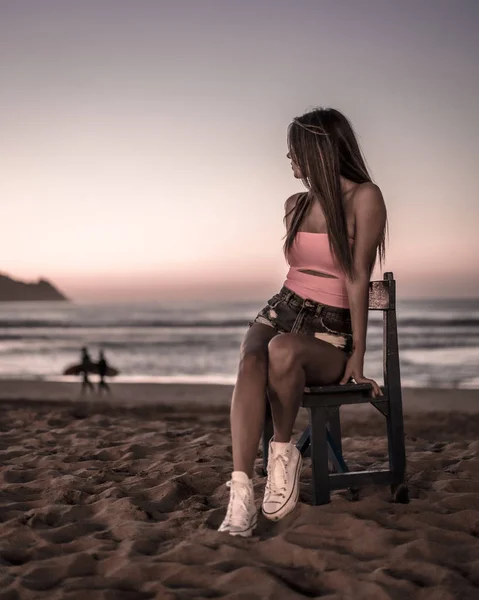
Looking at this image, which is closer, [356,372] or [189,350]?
[356,372]

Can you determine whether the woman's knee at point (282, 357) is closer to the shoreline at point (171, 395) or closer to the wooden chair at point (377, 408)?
the wooden chair at point (377, 408)

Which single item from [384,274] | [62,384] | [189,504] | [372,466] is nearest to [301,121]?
[384,274]

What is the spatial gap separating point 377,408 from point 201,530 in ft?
3.31

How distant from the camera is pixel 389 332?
3234mm

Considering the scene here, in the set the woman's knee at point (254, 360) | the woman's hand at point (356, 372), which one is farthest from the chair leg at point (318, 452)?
the woman's knee at point (254, 360)

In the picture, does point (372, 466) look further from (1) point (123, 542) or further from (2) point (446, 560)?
(1) point (123, 542)

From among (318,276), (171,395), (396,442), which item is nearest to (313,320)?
(318,276)

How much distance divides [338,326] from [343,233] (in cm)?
44

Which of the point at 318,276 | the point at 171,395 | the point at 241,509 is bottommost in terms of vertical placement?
the point at 171,395

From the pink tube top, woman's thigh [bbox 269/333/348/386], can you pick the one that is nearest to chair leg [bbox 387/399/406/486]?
woman's thigh [bbox 269/333/348/386]

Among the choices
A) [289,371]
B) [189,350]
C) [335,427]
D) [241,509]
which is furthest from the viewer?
[189,350]

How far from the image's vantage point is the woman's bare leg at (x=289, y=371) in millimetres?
2857

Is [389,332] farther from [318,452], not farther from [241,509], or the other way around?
[241,509]

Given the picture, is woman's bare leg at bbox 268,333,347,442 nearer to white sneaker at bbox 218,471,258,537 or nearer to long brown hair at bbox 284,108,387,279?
white sneaker at bbox 218,471,258,537
